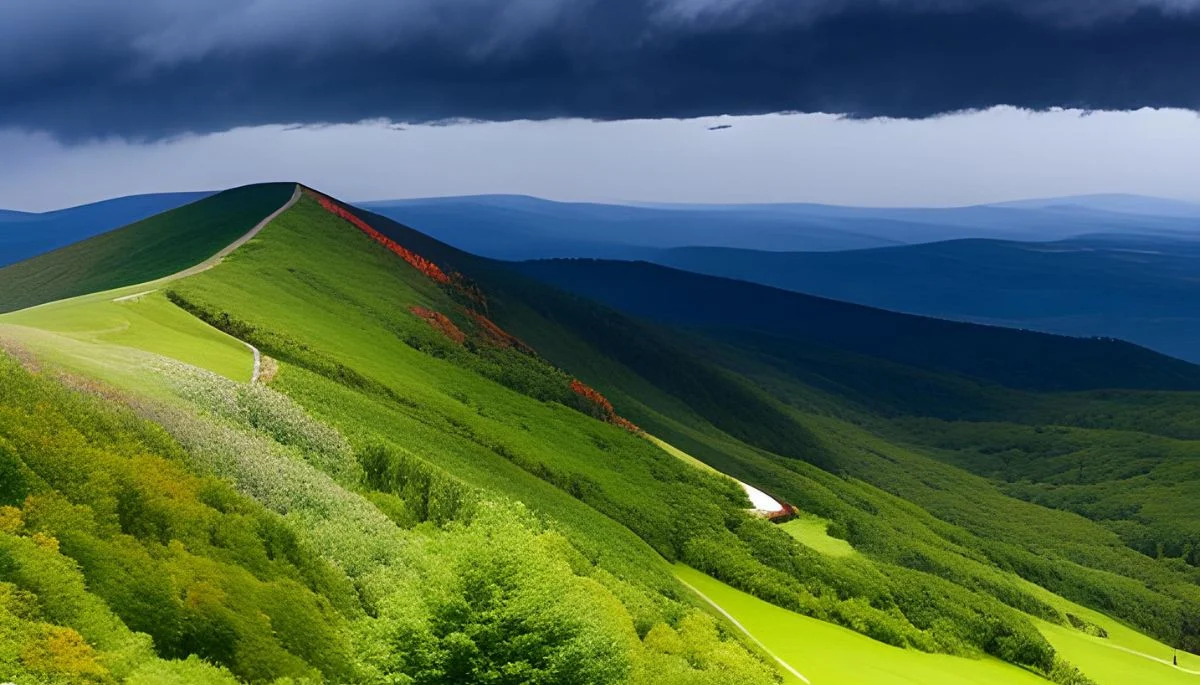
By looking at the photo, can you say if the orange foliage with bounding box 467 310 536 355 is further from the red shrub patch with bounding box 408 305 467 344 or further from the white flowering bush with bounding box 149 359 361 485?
the white flowering bush with bounding box 149 359 361 485

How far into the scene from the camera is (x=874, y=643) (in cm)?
8144

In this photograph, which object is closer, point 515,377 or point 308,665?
point 308,665

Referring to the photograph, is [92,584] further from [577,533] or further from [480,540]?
[577,533]

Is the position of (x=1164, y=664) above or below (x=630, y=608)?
below

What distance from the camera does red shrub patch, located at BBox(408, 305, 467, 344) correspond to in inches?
5456

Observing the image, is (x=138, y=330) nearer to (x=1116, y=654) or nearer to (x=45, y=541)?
(x=45, y=541)

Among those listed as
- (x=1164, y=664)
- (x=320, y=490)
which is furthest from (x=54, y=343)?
(x=1164, y=664)

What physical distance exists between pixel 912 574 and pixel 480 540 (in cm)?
9684

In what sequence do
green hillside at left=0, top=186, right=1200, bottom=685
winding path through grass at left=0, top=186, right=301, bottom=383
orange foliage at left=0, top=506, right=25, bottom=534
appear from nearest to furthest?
green hillside at left=0, top=186, right=1200, bottom=685 < orange foliage at left=0, top=506, right=25, bottom=534 < winding path through grass at left=0, top=186, right=301, bottom=383

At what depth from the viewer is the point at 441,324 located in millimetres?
142125

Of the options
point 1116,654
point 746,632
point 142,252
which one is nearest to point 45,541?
point 746,632

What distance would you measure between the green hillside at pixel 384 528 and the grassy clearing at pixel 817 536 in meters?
0.84

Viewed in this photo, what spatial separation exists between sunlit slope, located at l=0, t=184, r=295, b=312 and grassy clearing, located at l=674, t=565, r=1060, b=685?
80.4 m

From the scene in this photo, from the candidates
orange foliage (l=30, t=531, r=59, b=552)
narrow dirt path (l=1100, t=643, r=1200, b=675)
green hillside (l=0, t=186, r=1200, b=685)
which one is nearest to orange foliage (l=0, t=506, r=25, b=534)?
green hillside (l=0, t=186, r=1200, b=685)
